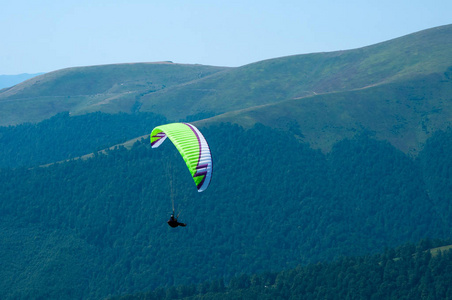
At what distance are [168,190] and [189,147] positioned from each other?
4315 inches

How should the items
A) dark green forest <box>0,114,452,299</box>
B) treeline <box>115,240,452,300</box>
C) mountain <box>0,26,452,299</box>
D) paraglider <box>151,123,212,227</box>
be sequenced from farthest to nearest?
mountain <box>0,26,452,299</box> < dark green forest <box>0,114,452,299</box> < treeline <box>115,240,452,300</box> < paraglider <box>151,123,212,227</box>

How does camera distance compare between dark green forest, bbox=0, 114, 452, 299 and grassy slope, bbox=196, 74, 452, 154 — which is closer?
dark green forest, bbox=0, 114, 452, 299

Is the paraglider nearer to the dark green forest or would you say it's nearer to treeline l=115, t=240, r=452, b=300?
treeline l=115, t=240, r=452, b=300

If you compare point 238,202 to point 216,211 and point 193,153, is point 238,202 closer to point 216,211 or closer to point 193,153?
point 216,211

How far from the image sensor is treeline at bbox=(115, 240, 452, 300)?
9738 centimetres

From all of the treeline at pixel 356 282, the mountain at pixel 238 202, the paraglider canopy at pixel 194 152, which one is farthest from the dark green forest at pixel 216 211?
the paraglider canopy at pixel 194 152

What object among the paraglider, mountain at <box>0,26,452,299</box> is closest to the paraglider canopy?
the paraglider

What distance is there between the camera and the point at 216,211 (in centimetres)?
15212

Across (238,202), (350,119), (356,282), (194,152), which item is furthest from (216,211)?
(194,152)

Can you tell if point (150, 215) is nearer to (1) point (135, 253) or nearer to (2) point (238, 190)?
(1) point (135, 253)

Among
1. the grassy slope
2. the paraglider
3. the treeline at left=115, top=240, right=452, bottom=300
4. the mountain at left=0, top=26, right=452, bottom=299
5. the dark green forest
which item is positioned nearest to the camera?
the paraglider

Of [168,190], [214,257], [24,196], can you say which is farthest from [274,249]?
[24,196]

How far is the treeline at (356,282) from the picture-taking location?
97.4 meters

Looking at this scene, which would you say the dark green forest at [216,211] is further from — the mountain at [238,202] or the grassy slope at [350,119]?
the grassy slope at [350,119]
